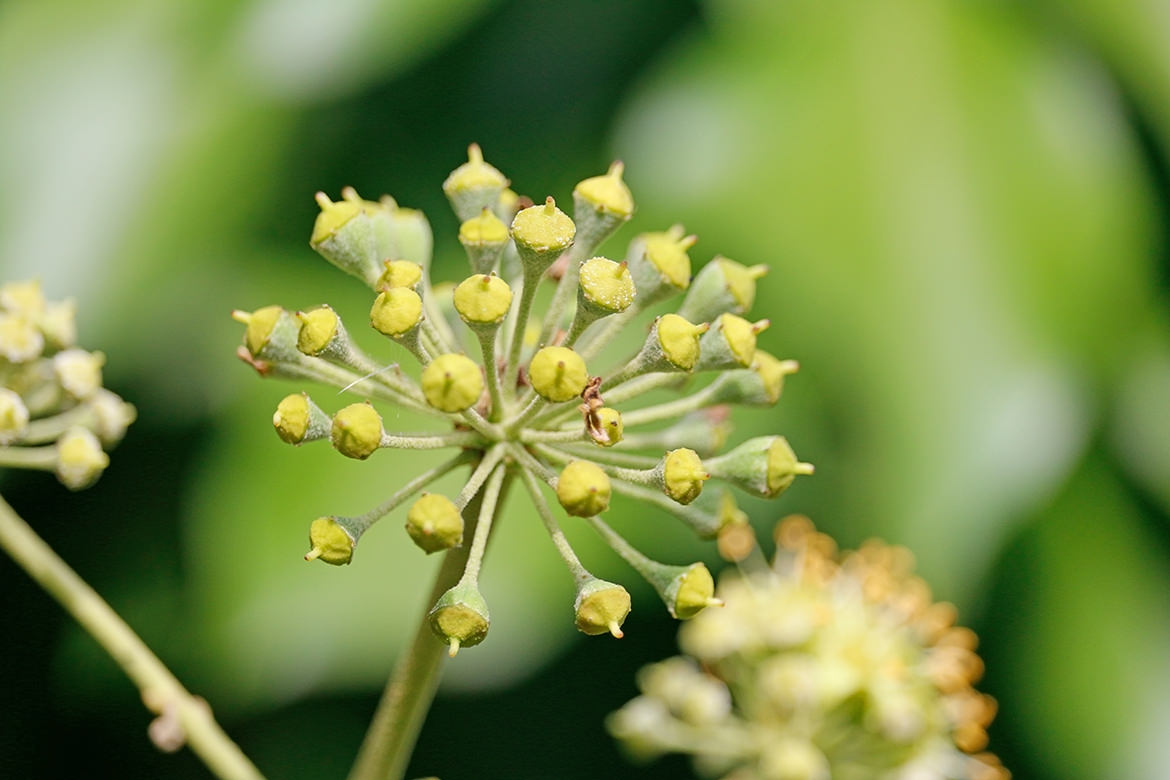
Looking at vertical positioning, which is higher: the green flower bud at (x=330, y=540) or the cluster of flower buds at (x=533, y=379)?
the cluster of flower buds at (x=533, y=379)

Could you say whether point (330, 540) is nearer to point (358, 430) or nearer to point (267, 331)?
point (358, 430)

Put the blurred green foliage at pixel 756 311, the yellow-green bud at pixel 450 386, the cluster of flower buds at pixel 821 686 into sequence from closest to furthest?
1. the yellow-green bud at pixel 450 386
2. the cluster of flower buds at pixel 821 686
3. the blurred green foliage at pixel 756 311

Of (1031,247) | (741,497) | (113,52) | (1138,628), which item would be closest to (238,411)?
(113,52)

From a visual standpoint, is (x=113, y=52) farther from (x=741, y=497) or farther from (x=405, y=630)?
(x=741, y=497)

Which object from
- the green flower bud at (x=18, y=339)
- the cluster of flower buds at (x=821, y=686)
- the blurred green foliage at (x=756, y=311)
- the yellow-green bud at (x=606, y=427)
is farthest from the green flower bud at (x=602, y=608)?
the blurred green foliage at (x=756, y=311)

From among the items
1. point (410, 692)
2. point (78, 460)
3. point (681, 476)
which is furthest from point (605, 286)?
point (78, 460)

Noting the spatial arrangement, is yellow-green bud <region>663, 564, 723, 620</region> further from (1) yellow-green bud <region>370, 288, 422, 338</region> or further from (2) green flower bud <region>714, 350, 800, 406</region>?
(1) yellow-green bud <region>370, 288, 422, 338</region>

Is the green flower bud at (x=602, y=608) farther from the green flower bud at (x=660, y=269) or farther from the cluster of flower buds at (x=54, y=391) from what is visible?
the cluster of flower buds at (x=54, y=391)
